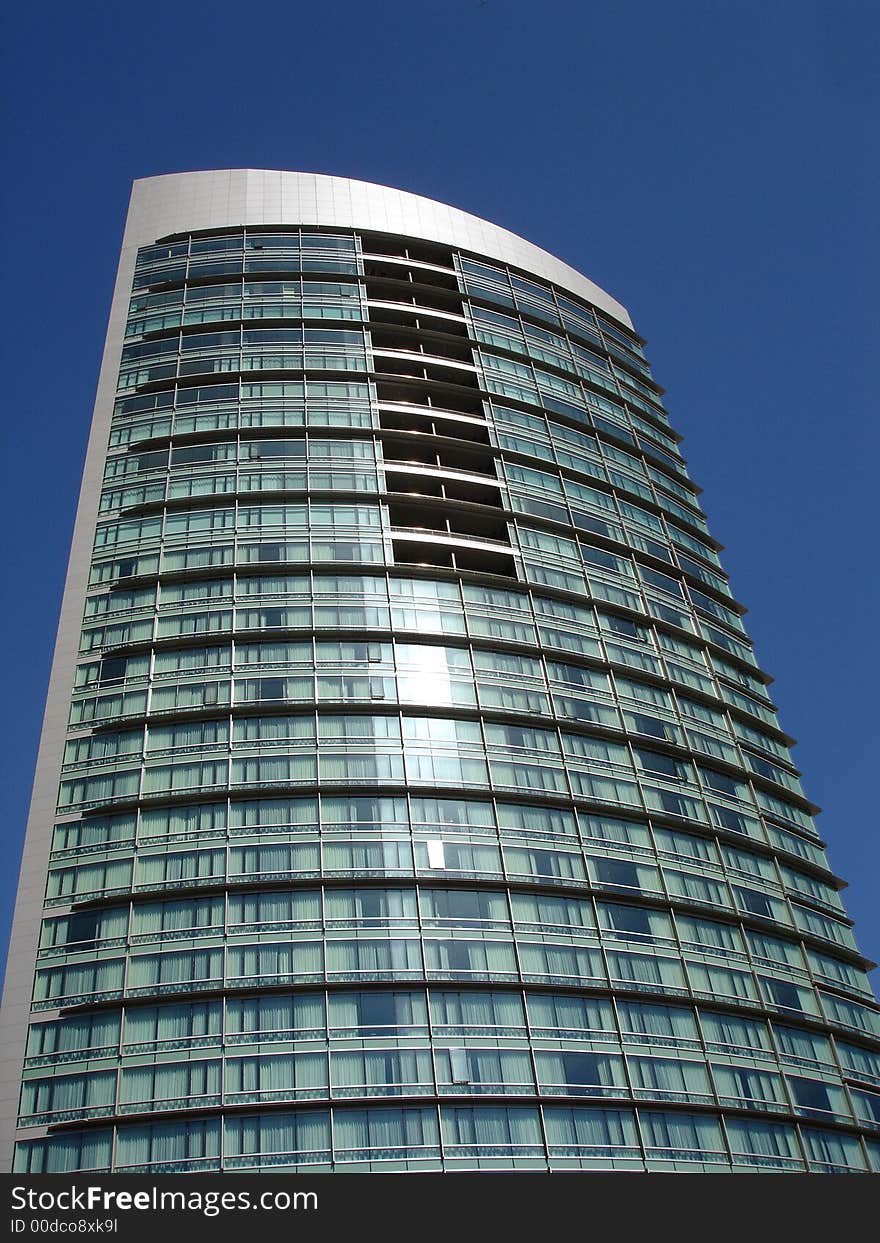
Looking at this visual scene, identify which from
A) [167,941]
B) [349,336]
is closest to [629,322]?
[349,336]

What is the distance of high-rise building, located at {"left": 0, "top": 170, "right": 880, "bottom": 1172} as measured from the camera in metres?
50.0

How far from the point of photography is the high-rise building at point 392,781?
50.0 meters

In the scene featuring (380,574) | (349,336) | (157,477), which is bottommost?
(380,574)

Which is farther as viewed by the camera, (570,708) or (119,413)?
(119,413)

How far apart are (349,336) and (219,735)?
106 ft

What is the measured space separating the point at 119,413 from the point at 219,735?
2646 cm

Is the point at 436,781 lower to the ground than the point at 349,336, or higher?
lower

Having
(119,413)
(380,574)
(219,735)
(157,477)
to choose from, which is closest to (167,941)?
(219,735)

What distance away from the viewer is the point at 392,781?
58.6 m
